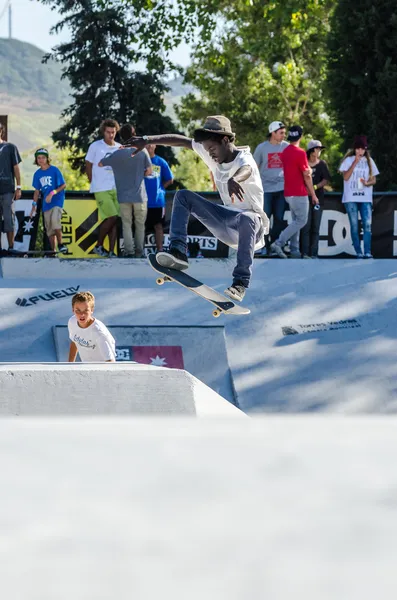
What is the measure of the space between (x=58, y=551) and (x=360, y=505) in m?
0.85

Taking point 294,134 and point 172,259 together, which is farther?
point 294,134

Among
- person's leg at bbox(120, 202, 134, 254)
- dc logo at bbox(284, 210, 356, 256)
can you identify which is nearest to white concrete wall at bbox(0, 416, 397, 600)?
person's leg at bbox(120, 202, 134, 254)

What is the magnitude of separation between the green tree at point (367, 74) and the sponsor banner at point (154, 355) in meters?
10.8

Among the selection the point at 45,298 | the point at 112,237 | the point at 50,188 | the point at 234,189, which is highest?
the point at 234,189

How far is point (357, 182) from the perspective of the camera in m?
12.8

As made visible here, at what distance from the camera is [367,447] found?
10.0 feet

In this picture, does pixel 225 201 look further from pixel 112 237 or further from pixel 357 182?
pixel 357 182

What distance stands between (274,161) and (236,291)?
208 inches

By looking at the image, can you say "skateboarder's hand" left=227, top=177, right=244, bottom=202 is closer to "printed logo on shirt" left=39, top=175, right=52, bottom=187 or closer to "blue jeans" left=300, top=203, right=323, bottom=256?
"printed logo on shirt" left=39, top=175, right=52, bottom=187

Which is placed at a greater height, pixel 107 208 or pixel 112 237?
pixel 107 208

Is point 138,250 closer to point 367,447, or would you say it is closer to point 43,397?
point 43,397

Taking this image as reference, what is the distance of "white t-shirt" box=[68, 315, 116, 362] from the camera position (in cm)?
745

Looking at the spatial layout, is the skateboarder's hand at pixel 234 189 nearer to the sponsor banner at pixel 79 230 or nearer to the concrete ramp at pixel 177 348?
the concrete ramp at pixel 177 348

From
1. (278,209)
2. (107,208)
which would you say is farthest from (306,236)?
(107,208)
